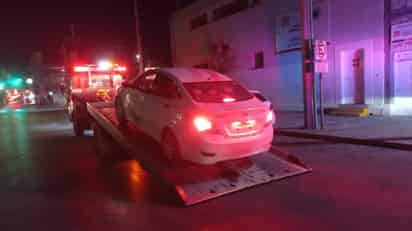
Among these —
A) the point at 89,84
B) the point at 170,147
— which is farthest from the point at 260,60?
the point at 170,147

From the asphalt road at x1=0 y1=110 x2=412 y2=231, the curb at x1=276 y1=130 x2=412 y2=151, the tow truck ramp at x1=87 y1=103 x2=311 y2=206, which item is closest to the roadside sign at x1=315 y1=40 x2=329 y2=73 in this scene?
the curb at x1=276 y1=130 x2=412 y2=151

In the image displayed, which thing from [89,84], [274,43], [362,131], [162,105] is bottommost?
[362,131]

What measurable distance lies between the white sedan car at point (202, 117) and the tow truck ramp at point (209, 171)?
32cm

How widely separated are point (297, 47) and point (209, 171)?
1196 centimetres

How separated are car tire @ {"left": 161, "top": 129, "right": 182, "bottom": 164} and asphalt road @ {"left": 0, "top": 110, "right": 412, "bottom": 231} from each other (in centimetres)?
58

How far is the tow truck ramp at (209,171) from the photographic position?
5582 mm

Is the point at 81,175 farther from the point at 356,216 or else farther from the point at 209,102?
the point at 356,216

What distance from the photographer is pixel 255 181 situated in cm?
607

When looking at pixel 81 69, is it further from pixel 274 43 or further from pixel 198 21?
pixel 198 21

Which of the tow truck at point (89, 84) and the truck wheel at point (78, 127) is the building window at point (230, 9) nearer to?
the tow truck at point (89, 84)

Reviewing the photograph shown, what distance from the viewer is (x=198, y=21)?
78.4 feet

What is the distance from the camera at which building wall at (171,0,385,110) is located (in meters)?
13.7

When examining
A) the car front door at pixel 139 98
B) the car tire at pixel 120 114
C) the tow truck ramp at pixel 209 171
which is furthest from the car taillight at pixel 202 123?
the car tire at pixel 120 114

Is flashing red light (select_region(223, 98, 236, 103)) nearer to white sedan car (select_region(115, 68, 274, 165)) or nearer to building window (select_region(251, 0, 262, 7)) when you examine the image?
white sedan car (select_region(115, 68, 274, 165))
